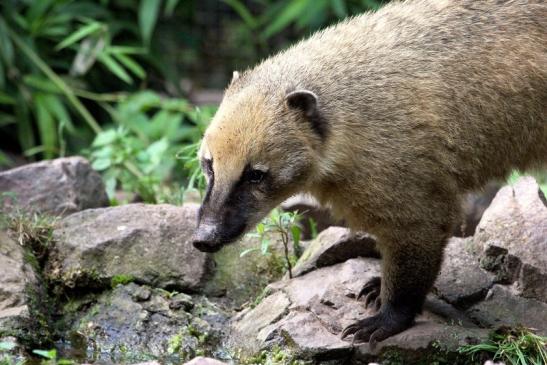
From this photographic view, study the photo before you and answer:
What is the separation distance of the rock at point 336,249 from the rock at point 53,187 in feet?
6.32

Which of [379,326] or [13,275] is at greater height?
[13,275]

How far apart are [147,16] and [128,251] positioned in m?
5.11

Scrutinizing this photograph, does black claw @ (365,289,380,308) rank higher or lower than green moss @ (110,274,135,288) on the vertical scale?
lower

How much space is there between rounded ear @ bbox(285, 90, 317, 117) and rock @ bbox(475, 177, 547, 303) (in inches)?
65.0

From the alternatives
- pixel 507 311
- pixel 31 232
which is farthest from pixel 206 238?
pixel 507 311

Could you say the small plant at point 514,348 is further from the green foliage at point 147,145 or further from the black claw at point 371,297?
the green foliage at point 147,145

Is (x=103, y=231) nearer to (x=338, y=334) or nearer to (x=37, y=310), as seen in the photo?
(x=37, y=310)

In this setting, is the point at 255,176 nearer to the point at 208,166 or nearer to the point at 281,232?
the point at 208,166

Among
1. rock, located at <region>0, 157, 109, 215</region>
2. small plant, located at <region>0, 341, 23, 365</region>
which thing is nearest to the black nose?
small plant, located at <region>0, 341, 23, 365</region>

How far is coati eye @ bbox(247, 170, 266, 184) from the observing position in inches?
214

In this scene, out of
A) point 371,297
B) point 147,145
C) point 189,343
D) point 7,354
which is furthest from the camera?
point 147,145

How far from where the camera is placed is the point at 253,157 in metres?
5.40

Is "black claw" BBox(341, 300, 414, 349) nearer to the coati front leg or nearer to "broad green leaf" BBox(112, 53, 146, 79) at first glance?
the coati front leg

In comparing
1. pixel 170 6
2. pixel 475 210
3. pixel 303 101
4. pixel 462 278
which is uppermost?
pixel 303 101
